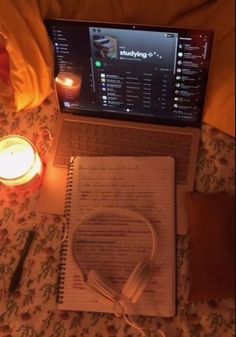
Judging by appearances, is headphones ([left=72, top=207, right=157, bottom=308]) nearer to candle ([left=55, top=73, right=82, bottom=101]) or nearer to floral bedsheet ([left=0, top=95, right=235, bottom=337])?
floral bedsheet ([left=0, top=95, right=235, bottom=337])

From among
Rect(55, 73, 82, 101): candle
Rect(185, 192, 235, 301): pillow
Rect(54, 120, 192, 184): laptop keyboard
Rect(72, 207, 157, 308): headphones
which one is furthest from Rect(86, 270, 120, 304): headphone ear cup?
Rect(55, 73, 82, 101): candle

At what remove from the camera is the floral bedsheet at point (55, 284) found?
2.30 feet

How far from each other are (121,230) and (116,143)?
0.20 metres

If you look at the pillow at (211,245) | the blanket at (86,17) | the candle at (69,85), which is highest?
the blanket at (86,17)

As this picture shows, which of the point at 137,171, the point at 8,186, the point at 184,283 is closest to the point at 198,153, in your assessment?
the point at 137,171

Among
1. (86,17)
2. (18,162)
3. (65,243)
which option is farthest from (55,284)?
(86,17)

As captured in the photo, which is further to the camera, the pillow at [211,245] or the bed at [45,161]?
the bed at [45,161]

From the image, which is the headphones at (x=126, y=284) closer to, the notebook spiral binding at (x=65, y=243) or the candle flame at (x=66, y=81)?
the notebook spiral binding at (x=65, y=243)

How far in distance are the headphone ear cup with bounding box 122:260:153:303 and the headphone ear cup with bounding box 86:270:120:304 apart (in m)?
0.02

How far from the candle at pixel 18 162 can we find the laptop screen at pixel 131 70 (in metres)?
0.13

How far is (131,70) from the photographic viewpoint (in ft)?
2.56

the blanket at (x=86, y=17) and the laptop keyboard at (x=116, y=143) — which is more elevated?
the blanket at (x=86, y=17)

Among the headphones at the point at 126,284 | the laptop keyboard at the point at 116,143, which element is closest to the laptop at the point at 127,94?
the laptop keyboard at the point at 116,143

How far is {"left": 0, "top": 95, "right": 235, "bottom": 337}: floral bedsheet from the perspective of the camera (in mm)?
701
